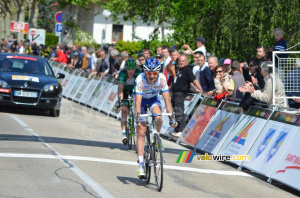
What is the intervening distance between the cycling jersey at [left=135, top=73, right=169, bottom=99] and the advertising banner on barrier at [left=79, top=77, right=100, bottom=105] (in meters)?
14.3

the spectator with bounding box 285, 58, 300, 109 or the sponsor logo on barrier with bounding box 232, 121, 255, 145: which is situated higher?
the spectator with bounding box 285, 58, 300, 109

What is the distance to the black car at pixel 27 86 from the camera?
1911cm

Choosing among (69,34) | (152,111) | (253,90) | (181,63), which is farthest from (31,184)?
(69,34)

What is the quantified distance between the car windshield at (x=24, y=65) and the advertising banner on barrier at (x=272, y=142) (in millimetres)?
9925

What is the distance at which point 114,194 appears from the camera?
8.81m

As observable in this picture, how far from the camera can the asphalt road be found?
909cm

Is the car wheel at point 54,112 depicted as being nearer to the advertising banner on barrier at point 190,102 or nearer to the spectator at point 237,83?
the advertising banner on barrier at point 190,102

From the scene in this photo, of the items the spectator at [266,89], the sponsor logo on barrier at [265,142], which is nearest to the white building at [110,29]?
the spectator at [266,89]

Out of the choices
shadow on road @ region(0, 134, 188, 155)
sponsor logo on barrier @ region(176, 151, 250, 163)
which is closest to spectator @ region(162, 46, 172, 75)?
shadow on road @ region(0, 134, 188, 155)

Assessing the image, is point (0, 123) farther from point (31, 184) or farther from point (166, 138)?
point (31, 184)

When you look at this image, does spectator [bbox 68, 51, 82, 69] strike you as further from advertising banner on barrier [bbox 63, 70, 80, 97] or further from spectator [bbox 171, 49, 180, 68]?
spectator [bbox 171, 49, 180, 68]

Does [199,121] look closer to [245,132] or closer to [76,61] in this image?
[245,132]

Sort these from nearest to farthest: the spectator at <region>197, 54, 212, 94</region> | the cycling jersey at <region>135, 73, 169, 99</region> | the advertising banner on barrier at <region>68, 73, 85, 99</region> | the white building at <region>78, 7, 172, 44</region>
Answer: the cycling jersey at <region>135, 73, 169, 99</region> → the spectator at <region>197, 54, 212, 94</region> → the advertising banner on barrier at <region>68, 73, 85, 99</region> → the white building at <region>78, 7, 172, 44</region>

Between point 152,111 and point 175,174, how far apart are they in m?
1.13
